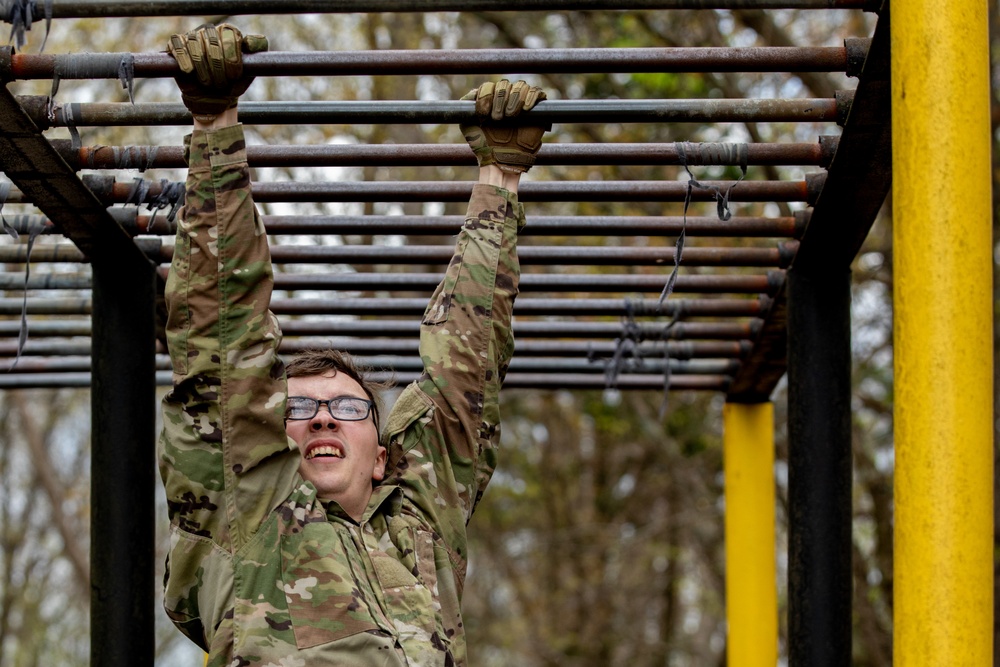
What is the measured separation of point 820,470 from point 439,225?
51.4 inches

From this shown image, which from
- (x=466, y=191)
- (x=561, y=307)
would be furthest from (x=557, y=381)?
(x=466, y=191)

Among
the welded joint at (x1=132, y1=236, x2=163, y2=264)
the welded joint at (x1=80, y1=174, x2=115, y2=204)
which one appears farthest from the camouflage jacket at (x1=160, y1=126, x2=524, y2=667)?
the welded joint at (x1=132, y1=236, x2=163, y2=264)

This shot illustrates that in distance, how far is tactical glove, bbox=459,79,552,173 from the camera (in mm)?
2709

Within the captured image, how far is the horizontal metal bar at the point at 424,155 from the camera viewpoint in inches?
114

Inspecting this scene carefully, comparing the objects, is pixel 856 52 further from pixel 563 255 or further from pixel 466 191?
pixel 563 255

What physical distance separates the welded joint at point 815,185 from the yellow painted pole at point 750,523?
1563mm

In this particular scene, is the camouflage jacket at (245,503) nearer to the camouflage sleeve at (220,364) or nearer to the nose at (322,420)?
the camouflage sleeve at (220,364)

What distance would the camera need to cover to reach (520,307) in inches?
158

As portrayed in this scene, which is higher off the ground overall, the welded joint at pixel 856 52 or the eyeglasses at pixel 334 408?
the welded joint at pixel 856 52

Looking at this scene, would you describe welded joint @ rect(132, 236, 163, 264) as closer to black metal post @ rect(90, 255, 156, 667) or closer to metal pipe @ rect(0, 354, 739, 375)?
black metal post @ rect(90, 255, 156, 667)

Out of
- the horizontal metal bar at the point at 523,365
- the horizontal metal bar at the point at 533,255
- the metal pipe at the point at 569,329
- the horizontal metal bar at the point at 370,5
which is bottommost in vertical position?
the horizontal metal bar at the point at 523,365

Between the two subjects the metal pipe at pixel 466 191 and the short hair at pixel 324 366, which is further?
the metal pipe at pixel 466 191

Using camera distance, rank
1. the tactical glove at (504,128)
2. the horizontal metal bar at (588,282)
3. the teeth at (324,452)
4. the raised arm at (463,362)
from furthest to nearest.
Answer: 1. the horizontal metal bar at (588,282)
2. the raised arm at (463,362)
3. the teeth at (324,452)
4. the tactical glove at (504,128)

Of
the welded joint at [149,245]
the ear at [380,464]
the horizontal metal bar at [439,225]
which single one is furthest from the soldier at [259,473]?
the welded joint at [149,245]
